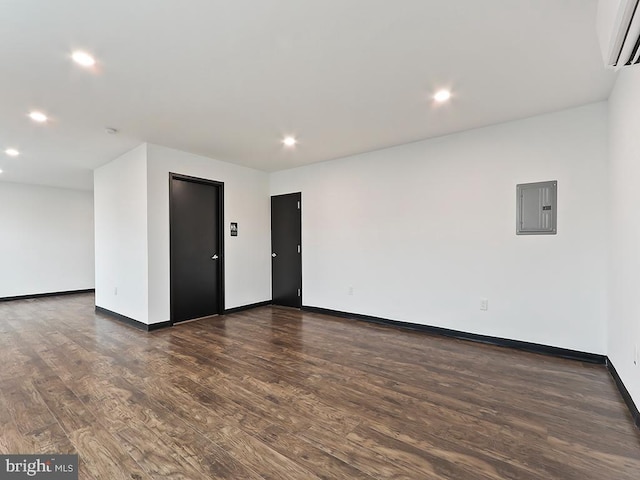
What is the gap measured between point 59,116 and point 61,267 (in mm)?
5543

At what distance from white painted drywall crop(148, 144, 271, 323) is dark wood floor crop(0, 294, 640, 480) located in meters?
1.02

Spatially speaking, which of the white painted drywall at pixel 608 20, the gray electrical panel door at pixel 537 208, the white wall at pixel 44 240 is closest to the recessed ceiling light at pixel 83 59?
the white painted drywall at pixel 608 20

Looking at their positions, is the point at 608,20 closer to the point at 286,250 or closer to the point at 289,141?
the point at 289,141

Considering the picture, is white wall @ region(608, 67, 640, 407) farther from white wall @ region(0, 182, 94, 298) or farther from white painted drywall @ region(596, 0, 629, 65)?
white wall @ region(0, 182, 94, 298)

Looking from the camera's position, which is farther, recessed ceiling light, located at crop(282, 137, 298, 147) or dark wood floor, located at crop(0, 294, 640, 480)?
recessed ceiling light, located at crop(282, 137, 298, 147)

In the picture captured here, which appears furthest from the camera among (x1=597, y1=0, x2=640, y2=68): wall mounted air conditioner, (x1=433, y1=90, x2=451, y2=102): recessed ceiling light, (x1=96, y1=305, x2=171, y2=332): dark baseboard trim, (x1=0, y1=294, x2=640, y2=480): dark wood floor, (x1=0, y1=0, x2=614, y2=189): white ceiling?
(x1=96, y1=305, x2=171, y2=332): dark baseboard trim

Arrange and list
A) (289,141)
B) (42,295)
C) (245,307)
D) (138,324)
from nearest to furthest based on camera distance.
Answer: (289,141)
(138,324)
(245,307)
(42,295)

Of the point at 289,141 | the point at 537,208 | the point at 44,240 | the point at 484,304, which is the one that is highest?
the point at 289,141

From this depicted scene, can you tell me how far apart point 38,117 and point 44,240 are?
16.7 ft

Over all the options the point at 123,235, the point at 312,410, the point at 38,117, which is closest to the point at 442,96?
the point at 312,410

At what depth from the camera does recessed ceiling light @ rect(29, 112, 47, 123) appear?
128 inches

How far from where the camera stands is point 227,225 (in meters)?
5.25

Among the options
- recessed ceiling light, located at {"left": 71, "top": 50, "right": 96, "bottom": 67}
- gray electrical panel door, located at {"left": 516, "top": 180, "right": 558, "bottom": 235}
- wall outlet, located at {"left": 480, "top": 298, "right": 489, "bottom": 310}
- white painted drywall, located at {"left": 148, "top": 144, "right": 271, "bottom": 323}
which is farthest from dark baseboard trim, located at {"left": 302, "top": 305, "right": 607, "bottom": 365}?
recessed ceiling light, located at {"left": 71, "top": 50, "right": 96, "bottom": 67}

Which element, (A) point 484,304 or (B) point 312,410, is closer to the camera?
(B) point 312,410
